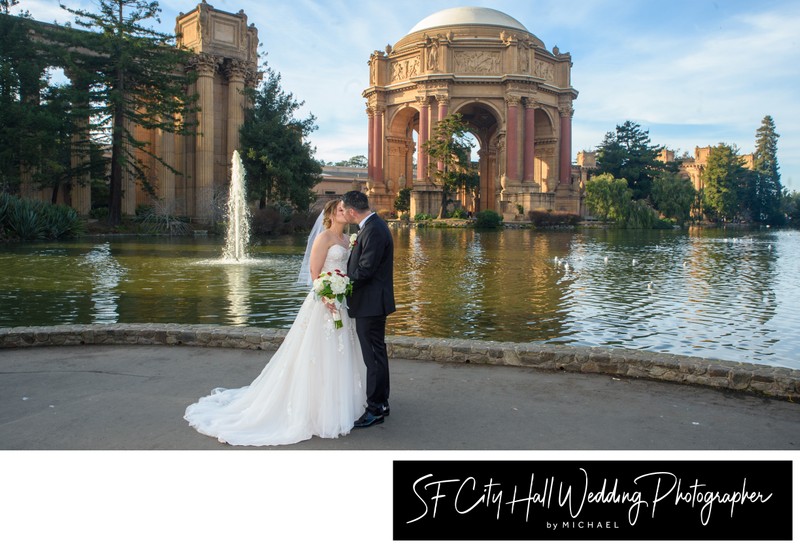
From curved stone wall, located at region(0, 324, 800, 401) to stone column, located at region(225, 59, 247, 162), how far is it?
115ft

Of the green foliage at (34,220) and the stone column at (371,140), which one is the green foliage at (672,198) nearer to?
the stone column at (371,140)

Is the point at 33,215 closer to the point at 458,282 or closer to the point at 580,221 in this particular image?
the point at 458,282

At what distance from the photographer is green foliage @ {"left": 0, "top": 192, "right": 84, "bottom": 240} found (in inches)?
1121

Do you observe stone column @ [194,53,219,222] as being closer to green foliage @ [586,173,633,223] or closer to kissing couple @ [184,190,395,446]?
green foliage @ [586,173,633,223]

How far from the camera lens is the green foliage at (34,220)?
93.5 feet

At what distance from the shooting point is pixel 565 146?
255ft

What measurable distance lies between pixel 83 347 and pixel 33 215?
968 inches

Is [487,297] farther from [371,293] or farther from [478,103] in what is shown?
[478,103]

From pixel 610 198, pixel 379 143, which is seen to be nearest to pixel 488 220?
pixel 610 198

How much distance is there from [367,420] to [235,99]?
39.8m

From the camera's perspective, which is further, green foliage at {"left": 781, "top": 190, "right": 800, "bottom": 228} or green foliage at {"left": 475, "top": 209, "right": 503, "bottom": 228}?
green foliage at {"left": 781, "top": 190, "right": 800, "bottom": 228}

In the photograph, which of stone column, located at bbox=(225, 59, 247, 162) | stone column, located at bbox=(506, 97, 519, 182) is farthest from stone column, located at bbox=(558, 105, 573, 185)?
stone column, located at bbox=(225, 59, 247, 162)

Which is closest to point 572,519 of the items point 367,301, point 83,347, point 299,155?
point 367,301

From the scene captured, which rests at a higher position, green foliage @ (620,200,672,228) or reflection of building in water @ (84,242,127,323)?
green foliage @ (620,200,672,228)
